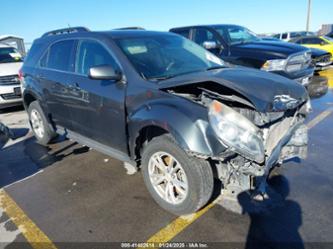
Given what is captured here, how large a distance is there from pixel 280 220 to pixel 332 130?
9.85 ft

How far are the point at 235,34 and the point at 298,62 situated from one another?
1.93m

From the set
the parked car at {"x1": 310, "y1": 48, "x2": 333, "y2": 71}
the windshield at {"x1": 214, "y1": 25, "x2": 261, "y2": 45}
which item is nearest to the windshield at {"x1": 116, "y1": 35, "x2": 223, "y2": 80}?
the windshield at {"x1": 214, "y1": 25, "x2": 261, "y2": 45}

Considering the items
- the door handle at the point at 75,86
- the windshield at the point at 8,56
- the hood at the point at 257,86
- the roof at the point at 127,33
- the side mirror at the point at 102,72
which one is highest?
the roof at the point at 127,33

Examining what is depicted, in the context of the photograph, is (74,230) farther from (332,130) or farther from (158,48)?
(332,130)

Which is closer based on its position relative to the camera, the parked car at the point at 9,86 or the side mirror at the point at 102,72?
the side mirror at the point at 102,72

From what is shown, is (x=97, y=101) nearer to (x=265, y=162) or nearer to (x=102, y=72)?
(x=102, y=72)

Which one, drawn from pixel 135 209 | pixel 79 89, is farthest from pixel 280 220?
pixel 79 89

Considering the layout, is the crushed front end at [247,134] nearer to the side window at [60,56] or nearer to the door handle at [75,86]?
the door handle at [75,86]

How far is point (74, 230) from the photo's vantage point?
9.68 ft

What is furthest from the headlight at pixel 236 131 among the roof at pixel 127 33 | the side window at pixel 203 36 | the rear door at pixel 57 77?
the side window at pixel 203 36

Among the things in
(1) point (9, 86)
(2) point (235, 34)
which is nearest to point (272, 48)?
(2) point (235, 34)

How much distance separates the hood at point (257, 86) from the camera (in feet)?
8.71

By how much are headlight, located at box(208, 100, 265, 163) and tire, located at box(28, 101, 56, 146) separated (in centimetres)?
344

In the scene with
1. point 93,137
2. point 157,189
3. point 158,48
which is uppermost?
point 158,48
